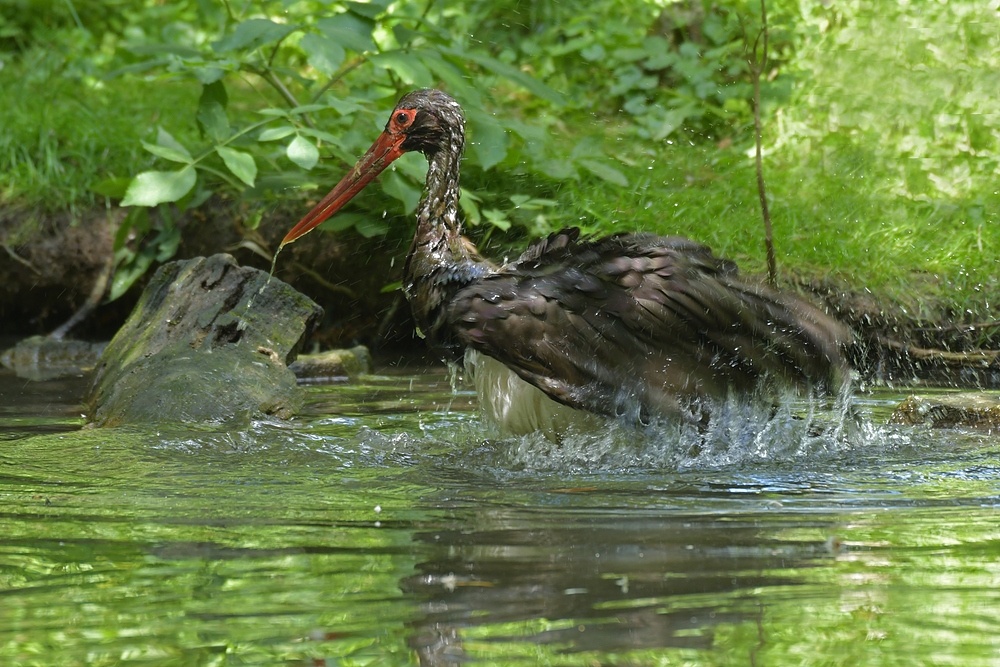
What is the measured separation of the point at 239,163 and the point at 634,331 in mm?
2529

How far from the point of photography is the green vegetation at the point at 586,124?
6.02 metres

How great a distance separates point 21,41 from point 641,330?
8223 millimetres

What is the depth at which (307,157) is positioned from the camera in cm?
557

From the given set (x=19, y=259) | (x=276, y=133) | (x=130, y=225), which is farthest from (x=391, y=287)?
(x=19, y=259)

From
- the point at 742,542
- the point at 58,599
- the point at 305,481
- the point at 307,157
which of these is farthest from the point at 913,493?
the point at 307,157

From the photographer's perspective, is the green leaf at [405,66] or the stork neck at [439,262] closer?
the stork neck at [439,262]

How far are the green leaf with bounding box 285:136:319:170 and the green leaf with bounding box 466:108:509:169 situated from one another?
2.65 ft

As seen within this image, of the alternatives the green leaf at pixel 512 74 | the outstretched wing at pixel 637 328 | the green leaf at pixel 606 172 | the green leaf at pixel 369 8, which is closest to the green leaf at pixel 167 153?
the green leaf at pixel 369 8

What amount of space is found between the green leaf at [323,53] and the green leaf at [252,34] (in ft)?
0.43

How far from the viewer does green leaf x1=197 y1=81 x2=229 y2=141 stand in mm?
5969

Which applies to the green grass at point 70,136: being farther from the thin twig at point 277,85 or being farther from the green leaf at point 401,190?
the green leaf at point 401,190

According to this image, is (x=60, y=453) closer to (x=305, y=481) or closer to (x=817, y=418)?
(x=305, y=481)

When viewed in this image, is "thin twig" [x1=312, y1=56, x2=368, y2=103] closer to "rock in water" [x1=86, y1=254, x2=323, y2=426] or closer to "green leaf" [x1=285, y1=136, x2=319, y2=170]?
"green leaf" [x1=285, y1=136, x2=319, y2=170]

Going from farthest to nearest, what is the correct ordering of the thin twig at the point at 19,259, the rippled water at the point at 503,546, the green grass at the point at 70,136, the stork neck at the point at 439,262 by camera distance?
the green grass at the point at 70,136 < the thin twig at the point at 19,259 < the stork neck at the point at 439,262 < the rippled water at the point at 503,546
